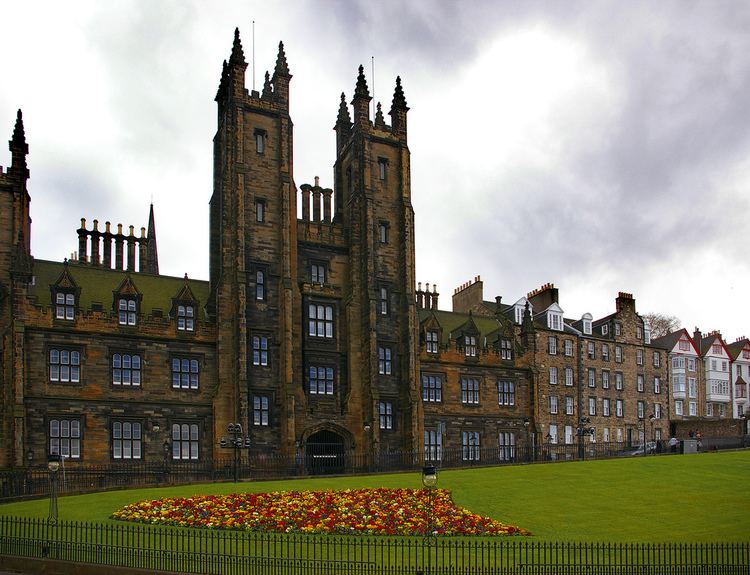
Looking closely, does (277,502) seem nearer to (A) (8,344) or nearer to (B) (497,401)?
(A) (8,344)

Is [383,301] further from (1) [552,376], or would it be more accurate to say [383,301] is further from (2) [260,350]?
(1) [552,376]

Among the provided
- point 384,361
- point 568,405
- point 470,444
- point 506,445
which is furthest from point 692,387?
point 384,361

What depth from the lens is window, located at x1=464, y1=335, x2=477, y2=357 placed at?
64.9 m

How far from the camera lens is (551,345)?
7188 cm

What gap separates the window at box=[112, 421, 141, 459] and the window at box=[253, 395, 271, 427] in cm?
704

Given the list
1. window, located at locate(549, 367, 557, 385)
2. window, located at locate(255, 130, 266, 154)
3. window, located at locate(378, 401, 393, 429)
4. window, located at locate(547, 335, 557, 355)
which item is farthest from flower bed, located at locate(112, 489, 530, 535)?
window, located at locate(547, 335, 557, 355)

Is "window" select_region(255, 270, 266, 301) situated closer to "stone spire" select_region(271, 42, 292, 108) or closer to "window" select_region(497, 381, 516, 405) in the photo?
"stone spire" select_region(271, 42, 292, 108)

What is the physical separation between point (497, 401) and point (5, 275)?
3558 cm

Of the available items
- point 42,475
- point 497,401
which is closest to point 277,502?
point 42,475

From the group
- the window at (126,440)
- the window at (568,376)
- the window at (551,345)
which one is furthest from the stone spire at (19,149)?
the window at (568,376)

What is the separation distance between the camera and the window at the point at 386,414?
5788cm

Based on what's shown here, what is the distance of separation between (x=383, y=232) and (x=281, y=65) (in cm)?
1329

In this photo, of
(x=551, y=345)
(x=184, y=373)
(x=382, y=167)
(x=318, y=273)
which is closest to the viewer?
(x=184, y=373)

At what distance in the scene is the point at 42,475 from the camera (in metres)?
45.5
